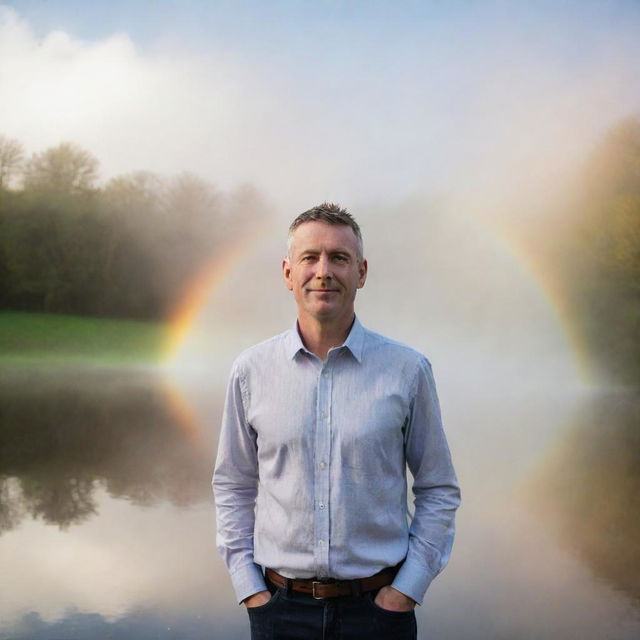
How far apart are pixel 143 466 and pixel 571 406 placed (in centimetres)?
1266

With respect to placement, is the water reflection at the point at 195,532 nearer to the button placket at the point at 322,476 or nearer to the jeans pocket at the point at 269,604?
the jeans pocket at the point at 269,604

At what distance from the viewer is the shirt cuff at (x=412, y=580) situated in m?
1.43

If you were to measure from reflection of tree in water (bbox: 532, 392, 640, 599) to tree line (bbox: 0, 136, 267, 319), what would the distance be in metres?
12.5

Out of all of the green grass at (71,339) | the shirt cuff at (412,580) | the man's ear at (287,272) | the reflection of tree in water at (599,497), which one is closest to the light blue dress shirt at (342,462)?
the shirt cuff at (412,580)

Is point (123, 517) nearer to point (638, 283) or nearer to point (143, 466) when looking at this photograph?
point (143, 466)

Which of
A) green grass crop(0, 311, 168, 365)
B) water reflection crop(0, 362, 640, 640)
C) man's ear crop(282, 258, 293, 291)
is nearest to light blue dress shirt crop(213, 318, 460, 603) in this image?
man's ear crop(282, 258, 293, 291)

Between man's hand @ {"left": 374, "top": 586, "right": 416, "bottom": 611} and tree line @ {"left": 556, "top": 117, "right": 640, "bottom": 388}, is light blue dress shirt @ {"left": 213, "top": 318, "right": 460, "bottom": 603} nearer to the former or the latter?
man's hand @ {"left": 374, "top": 586, "right": 416, "bottom": 611}

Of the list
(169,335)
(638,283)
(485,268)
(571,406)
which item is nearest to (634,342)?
(638,283)

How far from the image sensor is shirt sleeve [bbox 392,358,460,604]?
1471 mm

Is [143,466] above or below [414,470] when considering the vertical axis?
below

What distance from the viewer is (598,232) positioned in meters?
22.4

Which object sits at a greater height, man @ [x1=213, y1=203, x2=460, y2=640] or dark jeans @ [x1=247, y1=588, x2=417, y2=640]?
man @ [x1=213, y1=203, x2=460, y2=640]

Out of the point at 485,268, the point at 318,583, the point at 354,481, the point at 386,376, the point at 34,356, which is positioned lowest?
the point at 318,583

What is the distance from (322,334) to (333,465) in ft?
0.90
